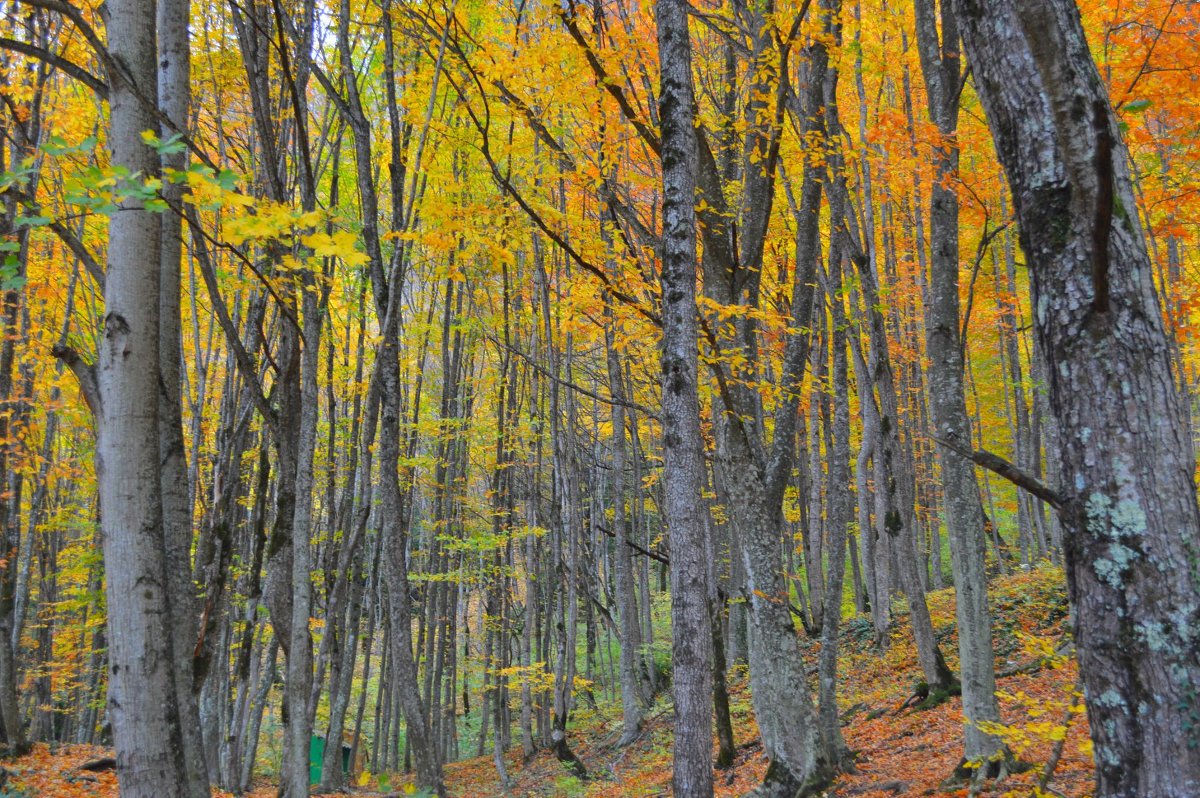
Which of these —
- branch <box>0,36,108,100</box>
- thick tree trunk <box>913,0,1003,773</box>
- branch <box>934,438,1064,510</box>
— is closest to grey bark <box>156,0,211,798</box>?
branch <box>0,36,108,100</box>

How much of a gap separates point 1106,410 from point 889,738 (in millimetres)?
8465

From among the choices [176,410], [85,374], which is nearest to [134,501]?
[85,374]

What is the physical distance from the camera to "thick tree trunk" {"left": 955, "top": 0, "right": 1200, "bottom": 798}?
1.81 metres

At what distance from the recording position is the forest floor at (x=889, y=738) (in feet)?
18.2

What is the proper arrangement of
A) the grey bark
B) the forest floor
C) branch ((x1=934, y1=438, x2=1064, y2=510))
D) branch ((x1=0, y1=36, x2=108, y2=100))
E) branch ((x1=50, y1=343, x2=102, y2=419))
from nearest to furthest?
1. branch ((x1=934, y1=438, x2=1064, y2=510))
2. branch ((x1=0, y1=36, x2=108, y2=100))
3. branch ((x1=50, y1=343, x2=102, y2=419))
4. the grey bark
5. the forest floor

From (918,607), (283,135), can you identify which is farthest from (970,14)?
(918,607)

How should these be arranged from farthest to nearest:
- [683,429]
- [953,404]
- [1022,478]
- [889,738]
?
1. [889,738]
2. [953,404]
3. [683,429]
4. [1022,478]

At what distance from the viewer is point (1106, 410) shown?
6.31 ft

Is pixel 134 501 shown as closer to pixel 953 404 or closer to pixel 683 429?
pixel 683 429

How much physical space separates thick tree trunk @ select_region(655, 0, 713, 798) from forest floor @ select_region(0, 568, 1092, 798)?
1.84m

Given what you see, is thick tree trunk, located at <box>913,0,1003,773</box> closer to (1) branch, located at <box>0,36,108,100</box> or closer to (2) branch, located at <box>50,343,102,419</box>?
(2) branch, located at <box>50,343,102,419</box>

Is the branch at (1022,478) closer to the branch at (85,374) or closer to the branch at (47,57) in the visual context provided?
the branch at (85,374)

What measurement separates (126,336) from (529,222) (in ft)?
26.5

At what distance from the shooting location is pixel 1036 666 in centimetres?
938
